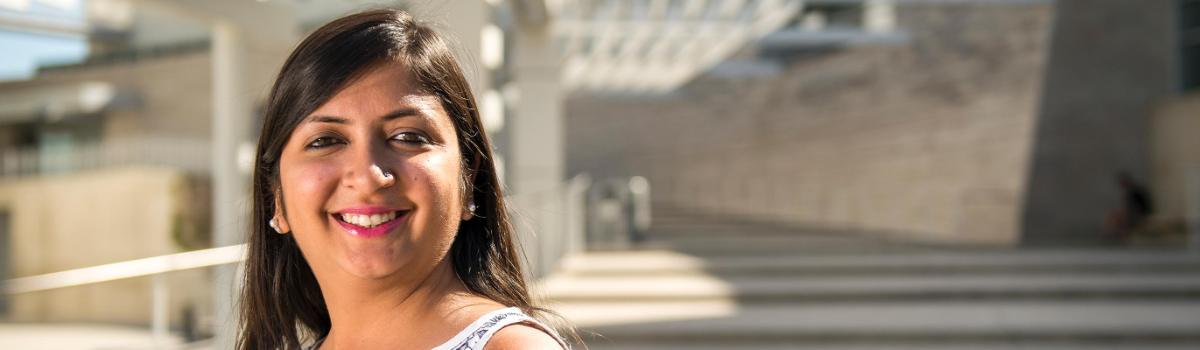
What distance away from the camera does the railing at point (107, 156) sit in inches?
752

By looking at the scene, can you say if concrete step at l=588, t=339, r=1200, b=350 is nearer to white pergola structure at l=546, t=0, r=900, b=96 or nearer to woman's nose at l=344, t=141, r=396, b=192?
white pergola structure at l=546, t=0, r=900, b=96

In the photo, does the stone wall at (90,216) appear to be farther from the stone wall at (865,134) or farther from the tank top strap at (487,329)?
the tank top strap at (487,329)

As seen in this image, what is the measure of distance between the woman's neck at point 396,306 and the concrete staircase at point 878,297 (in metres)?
3.32

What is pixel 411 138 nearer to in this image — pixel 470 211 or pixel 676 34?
pixel 470 211

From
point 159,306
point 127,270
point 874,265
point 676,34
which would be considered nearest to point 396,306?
point 127,270

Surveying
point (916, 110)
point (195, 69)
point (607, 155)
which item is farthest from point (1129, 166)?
point (195, 69)

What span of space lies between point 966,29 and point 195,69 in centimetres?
1455

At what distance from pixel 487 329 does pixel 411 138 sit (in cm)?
17

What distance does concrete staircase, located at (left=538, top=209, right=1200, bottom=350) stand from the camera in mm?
5840

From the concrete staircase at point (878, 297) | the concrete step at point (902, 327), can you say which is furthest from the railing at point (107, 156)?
the concrete step at point (902, 327)

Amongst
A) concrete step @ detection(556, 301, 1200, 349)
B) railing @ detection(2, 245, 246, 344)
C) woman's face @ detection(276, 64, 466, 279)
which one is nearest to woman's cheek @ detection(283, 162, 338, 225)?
woman's face @ detection(276, 64, 466, 279)

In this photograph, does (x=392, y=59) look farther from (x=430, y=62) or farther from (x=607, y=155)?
(x=607, y=155)

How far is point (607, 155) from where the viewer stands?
17219 millimetres

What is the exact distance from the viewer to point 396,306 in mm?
894
